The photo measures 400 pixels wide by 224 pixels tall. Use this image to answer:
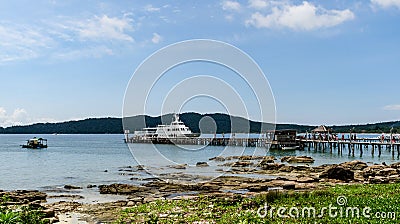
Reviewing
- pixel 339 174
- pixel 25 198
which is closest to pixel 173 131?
pixel 339 174

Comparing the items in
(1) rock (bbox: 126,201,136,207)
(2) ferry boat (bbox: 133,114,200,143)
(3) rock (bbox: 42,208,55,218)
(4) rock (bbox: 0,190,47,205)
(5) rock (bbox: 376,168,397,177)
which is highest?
(2) ferry boat (bbox: 133,114,200,143)

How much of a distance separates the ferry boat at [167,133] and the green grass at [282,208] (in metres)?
67.5

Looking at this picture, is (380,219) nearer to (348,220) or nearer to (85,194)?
(348,220)

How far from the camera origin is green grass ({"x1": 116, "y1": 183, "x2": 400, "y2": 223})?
12.1 metres

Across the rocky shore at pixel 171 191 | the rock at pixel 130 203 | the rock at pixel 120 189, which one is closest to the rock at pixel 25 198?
the rocky shore at pixel 171 191

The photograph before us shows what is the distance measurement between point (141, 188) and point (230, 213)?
41.4 feet

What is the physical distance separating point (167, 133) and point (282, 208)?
77.2 meters

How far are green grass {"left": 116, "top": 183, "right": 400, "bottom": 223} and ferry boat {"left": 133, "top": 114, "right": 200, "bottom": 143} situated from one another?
67.5 metres

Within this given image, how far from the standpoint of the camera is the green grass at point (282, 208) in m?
12.1

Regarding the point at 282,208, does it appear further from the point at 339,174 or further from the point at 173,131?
the point at 173,131

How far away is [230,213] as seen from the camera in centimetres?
1391

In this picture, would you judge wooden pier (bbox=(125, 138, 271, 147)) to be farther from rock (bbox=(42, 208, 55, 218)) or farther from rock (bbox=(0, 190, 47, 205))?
rock (bbox=(42, 208, 55, 218))

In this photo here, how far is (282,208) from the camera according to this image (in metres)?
14.1

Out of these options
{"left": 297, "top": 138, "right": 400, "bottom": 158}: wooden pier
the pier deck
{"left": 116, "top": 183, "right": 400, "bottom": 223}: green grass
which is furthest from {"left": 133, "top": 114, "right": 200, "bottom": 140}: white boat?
{"left": 116, "top": 183, "right": 400, "bottom": 223}: green grass
